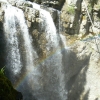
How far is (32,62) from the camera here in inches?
528

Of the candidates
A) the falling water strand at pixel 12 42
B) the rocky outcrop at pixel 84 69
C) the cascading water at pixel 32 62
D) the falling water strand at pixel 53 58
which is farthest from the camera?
the rocky outcrop at pixel 84 69

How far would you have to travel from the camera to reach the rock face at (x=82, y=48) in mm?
13828

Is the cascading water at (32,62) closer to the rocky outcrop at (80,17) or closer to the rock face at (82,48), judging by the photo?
the rock face at (82,48)

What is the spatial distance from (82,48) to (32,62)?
3.74 metres

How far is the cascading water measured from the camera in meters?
12.2

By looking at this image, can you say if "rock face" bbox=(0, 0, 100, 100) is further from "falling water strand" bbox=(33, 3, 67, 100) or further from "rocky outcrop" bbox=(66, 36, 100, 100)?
"falling water strand" bbox=(33, 3, 67, 100)

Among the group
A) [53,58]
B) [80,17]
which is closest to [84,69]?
[53,58]

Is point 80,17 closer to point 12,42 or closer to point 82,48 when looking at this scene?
point 82,48

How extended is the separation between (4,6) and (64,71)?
→ 6236 millimetres

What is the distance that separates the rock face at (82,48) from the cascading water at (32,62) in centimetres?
53

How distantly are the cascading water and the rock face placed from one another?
53 cm

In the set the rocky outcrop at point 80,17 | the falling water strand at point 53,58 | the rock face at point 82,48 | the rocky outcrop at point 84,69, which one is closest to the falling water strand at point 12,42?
the rock face at point 82,48

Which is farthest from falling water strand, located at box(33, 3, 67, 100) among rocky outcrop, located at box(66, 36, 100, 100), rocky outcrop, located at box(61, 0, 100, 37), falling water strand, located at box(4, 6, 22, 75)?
A: falling water strand, located at box(4, 6, 22, 75)

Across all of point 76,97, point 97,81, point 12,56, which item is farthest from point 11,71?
point 97,81
